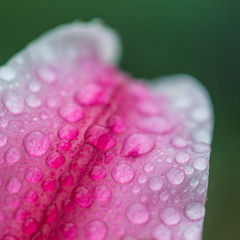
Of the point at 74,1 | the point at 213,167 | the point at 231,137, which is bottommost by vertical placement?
the point at 213,167

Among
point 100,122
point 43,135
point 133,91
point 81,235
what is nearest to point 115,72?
point 133,91

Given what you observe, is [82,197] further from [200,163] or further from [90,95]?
[90,95]

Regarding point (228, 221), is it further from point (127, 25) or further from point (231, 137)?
point (127, 25)

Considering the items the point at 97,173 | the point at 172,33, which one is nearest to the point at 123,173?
the point at 97,173

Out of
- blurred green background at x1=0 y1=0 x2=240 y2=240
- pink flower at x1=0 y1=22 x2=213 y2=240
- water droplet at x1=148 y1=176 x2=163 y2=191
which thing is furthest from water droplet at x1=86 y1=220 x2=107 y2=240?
blurred green background at x1=0 y1=0 x2=240 y2=240

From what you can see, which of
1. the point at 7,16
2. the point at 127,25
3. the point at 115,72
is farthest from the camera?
the point at 127,25

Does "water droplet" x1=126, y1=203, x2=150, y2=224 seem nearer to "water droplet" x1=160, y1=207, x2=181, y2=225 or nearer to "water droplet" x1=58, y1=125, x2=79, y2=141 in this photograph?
"water droplet" x1=160, y1=207, x2=181, y2=225

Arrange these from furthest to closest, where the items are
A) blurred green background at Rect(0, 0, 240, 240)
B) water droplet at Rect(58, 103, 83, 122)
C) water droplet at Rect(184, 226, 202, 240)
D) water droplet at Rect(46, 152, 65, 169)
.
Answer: blurred green background at Rect(0, 0, 240, 240) < water droplet at Rect(58, 103, 83, 122) < water droplet at Rect(46, 152, 65, 169) < water droplet at Rect(184, 226, 202, 240)
